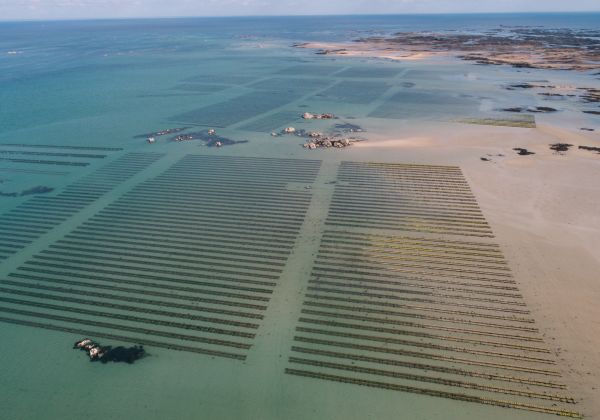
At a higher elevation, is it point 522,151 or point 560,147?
point 560,147

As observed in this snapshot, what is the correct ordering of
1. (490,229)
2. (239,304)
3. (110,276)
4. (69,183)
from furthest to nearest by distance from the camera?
(69,183) → (490,229) → (110,276) → (239,304)

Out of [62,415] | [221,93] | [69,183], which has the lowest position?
[62,415]

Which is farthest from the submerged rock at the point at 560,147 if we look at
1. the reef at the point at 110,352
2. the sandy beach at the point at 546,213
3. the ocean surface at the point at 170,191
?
the reef at the point at 110,352

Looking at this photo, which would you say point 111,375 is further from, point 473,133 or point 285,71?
point 285,71

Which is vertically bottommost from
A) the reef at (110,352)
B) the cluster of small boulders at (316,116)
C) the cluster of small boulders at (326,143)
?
the reef at (110,352)

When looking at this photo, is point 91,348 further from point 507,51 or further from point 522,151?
point 507,51

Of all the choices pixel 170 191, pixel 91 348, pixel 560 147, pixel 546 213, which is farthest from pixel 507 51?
pixel 91 348

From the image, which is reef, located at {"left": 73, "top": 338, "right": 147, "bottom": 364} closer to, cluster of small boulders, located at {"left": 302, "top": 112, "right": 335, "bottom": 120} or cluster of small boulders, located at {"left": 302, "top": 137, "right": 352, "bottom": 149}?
cluster of small boulders, located at {"left": 302, "top": 137, "right": 352, "bottom": 149}

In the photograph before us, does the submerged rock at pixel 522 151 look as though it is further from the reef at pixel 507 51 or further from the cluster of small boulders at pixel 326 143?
the reef at pixel 507 51

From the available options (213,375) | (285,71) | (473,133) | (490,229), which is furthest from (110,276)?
(285,71)
